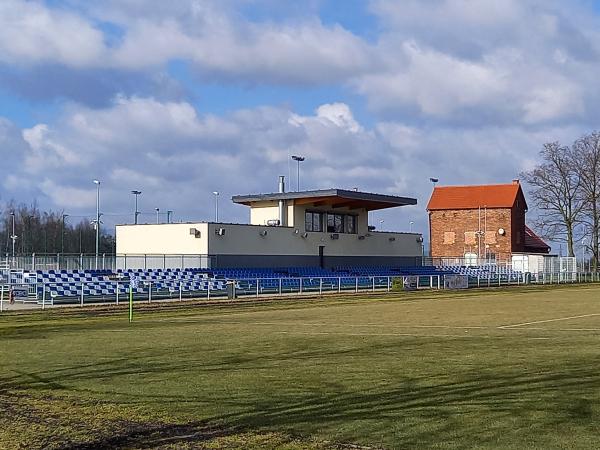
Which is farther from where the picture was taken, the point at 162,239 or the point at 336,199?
the point at 336,199

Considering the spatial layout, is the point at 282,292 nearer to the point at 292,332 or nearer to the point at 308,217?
the point at 308,217

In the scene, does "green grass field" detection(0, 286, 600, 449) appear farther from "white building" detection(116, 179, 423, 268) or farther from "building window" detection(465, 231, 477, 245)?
"building window" detection(465, 231, 477, 245)

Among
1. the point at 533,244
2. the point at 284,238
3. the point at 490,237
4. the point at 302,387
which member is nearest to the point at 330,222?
the point at 284,238

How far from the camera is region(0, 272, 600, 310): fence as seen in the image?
37.4 meters

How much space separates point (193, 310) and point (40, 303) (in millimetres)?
8202

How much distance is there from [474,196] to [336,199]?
36637 mm

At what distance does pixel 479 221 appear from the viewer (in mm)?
88062

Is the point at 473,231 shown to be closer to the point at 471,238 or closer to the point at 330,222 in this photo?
the point at 471,238

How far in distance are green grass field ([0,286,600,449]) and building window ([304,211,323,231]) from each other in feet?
128

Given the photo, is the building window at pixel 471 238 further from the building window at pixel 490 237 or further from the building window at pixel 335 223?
the building window at pixel 335 223

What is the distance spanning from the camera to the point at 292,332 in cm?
2128

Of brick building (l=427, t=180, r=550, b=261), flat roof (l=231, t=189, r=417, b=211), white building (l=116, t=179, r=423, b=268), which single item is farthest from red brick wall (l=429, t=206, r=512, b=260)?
flat roof (l=231, t=189, r=417, b=211)

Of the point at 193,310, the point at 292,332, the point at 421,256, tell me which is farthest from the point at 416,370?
the point at 421,256

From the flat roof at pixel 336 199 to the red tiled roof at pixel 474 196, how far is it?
1057 inches
